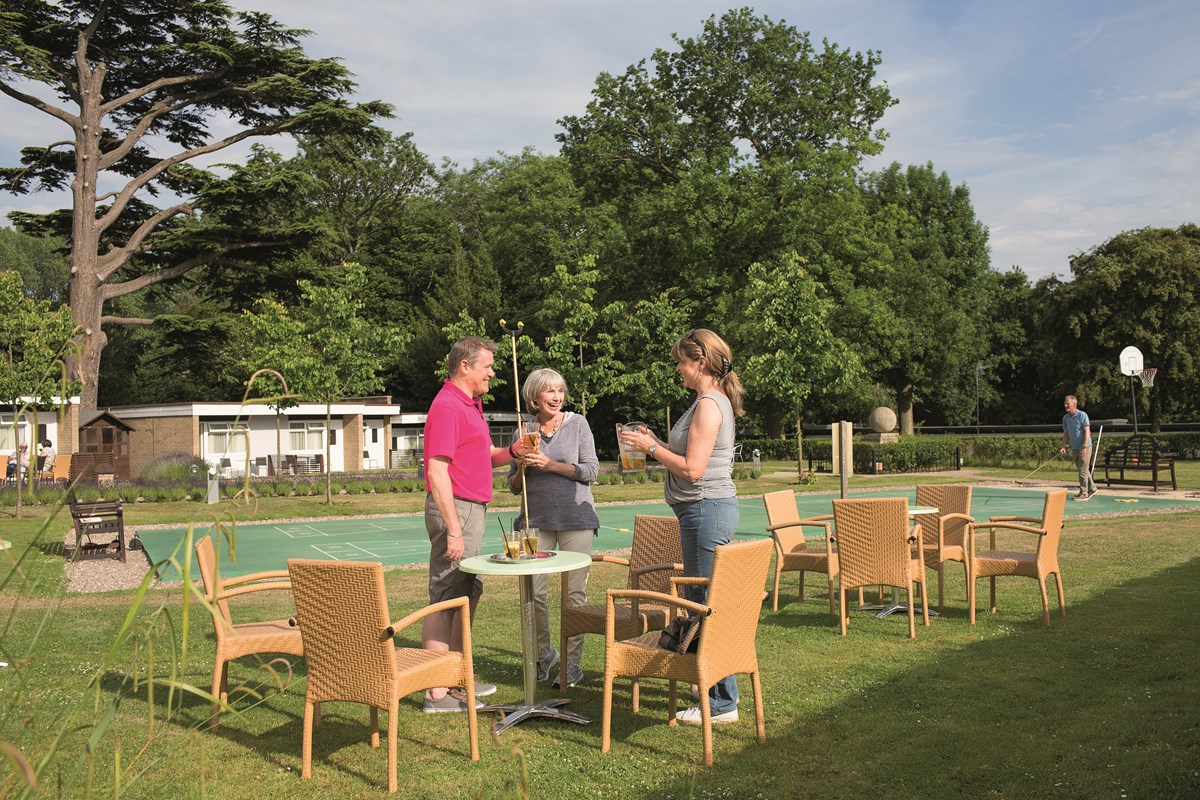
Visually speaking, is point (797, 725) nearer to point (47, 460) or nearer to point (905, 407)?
Result: point (47, 460)

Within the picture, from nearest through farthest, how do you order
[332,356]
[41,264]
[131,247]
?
[332,356], [131,247], [41,264]

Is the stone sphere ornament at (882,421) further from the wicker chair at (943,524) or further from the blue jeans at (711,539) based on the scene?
the blue jeans at (711,539)

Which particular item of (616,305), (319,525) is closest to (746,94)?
(616,305)

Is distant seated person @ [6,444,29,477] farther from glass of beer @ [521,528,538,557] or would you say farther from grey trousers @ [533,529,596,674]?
grey trousers @ [533,529,596,674]

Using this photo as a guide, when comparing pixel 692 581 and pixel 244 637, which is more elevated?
pixel 692 581

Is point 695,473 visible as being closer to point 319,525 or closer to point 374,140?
point 319,525

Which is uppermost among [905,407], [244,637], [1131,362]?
[1131,362]

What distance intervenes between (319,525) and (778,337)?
14314 millimetres

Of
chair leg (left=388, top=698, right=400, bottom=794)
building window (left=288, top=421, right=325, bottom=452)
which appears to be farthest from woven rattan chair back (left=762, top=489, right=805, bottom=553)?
building window (left=288, top=421, right=325, bottom=452)

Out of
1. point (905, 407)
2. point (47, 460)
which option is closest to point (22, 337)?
point (47, 460)

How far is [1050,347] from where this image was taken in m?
48.1

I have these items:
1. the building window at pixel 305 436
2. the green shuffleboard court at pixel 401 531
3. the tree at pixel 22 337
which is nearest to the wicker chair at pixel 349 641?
the green shuffleboard court at pixel 401 531

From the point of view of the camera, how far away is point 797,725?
5.34 meters

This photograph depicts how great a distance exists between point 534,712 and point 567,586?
3.22 feet
